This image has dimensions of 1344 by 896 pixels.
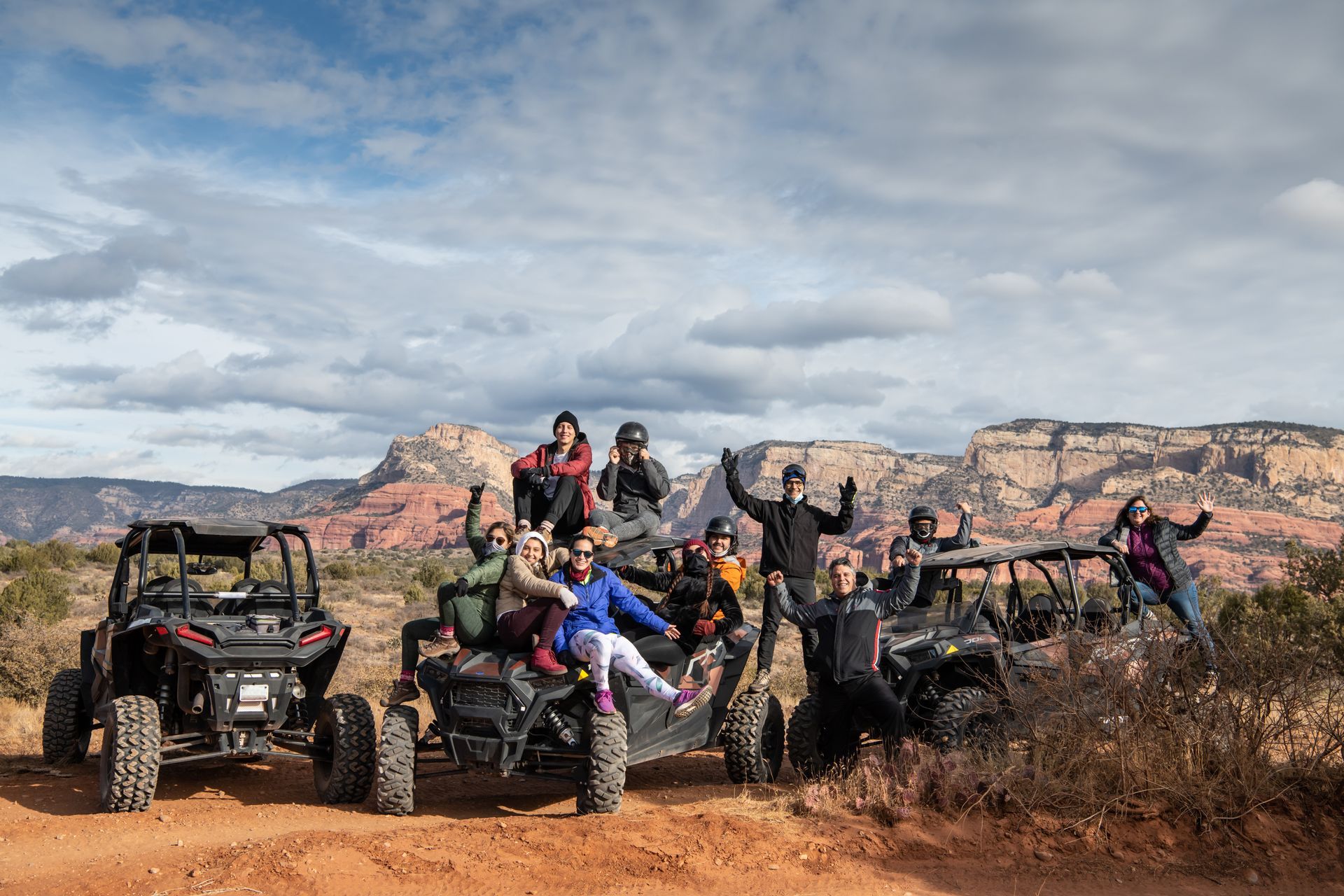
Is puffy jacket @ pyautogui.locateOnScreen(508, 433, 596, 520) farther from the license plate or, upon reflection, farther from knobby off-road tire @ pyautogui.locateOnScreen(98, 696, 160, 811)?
knobby off-road tire @ pyautogui.locateOnScreen(98, 696, 160, 811)

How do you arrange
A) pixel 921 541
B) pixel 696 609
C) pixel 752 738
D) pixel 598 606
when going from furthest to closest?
pixel 921 541
pixel 752 738
pixel 696 609
pixel 598 606

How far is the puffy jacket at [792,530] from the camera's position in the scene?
34.8 ft

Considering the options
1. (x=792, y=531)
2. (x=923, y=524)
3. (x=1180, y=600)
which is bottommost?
(x=1180, y=600)

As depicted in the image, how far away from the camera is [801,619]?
366 inches

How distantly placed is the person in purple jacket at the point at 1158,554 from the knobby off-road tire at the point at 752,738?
3.72 metres

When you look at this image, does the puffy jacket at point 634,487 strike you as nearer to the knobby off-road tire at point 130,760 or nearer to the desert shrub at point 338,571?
the knobby off-road tire at point 130,760

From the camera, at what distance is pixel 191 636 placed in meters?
7.99

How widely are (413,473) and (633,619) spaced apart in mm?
112252

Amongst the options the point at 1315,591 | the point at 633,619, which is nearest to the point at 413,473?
the point at 1315,591

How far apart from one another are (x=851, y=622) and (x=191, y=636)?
5.13 m

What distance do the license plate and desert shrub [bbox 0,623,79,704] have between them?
7281 millimetres

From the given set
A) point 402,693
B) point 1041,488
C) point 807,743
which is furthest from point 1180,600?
point 1041,488

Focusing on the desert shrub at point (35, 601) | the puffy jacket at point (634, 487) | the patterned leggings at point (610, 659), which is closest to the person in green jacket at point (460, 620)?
the patterned leggings at point (610, 659)

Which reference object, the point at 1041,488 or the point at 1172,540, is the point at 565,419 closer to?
the point at 1172,540
